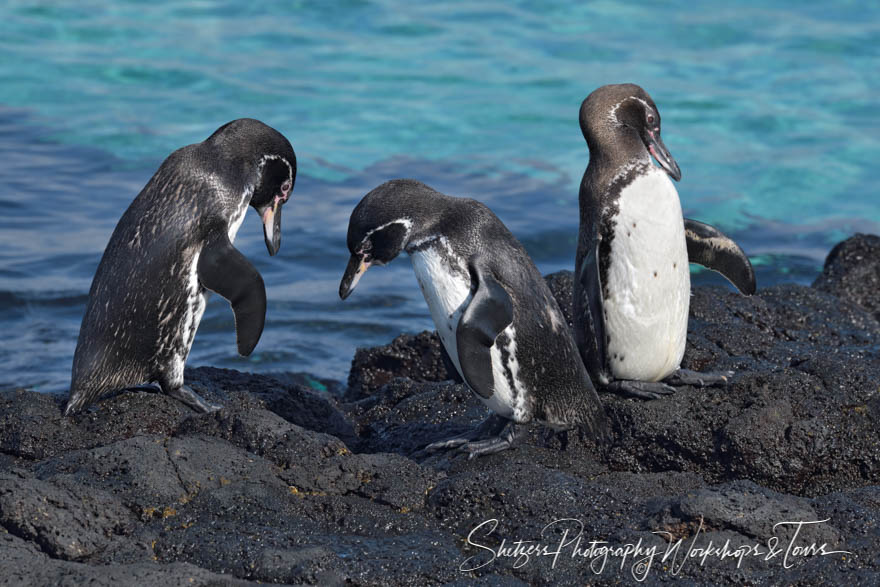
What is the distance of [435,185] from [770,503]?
8.31 meters

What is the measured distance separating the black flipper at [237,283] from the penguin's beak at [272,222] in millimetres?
529

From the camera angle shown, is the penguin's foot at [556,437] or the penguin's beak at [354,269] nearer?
the penguin's foot at [556,437]

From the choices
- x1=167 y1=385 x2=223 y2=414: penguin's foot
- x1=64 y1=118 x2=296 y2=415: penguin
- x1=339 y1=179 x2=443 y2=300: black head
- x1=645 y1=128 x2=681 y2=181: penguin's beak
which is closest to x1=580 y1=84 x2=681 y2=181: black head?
x1=645 y1=128 x2=681 y2=181: penguin's beak

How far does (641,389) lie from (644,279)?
0.51 metres

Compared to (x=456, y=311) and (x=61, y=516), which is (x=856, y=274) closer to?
(x=456, y=311)

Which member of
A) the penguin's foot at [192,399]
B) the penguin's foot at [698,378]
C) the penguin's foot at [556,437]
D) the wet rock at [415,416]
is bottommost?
the wet rock at [415,416]

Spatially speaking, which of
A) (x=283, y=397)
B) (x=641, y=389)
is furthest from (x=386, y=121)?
(x=641, y=389)

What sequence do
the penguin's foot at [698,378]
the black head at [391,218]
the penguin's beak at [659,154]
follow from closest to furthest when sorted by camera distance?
the black head at [391,218]
the penguin's foot at [698,378]
the penguin's beak at [659,154]

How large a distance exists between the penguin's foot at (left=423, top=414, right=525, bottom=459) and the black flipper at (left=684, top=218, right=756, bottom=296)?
1596mm

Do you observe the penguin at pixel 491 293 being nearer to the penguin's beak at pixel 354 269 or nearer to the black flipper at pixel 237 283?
the penguin's beak at pixel 354 269

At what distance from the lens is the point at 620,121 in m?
5.08

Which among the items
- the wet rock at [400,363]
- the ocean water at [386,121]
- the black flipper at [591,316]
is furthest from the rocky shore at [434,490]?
the ocean water at [386,121]

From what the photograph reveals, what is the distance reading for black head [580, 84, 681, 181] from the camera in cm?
505

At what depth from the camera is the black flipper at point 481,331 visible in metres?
4.16
